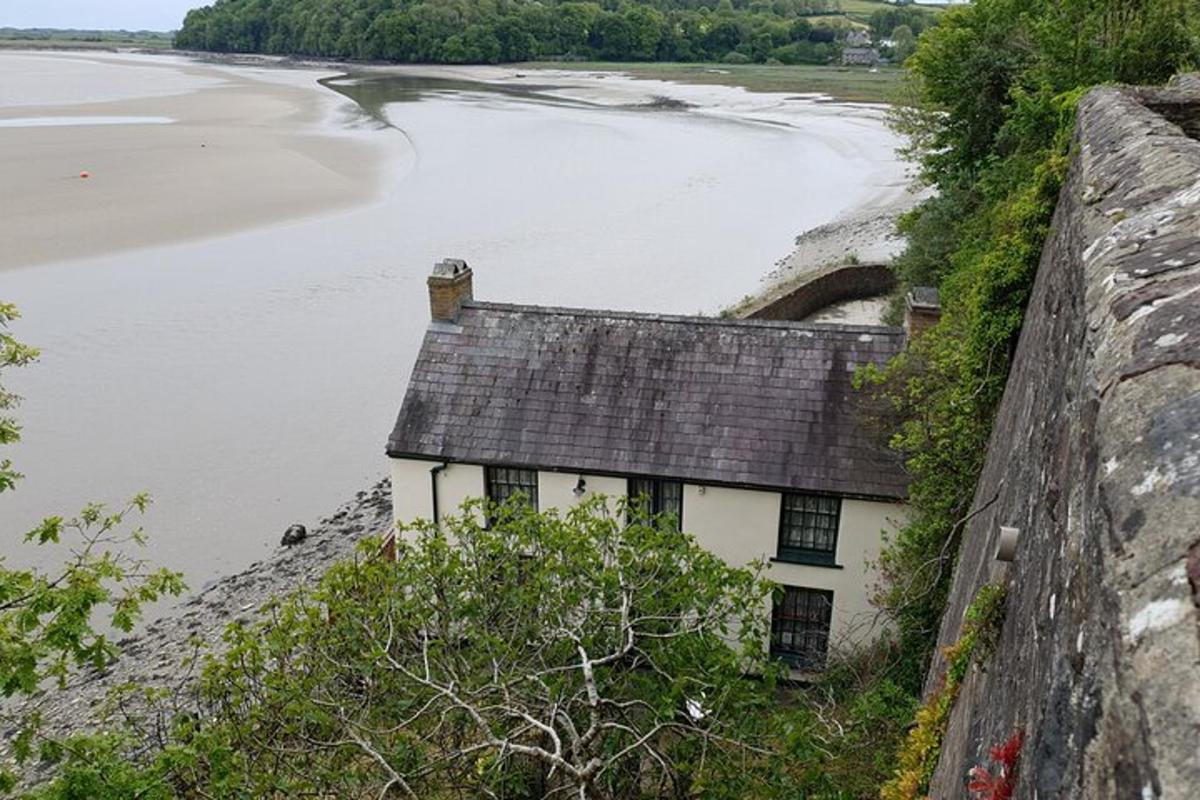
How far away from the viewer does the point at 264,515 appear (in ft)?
73.0

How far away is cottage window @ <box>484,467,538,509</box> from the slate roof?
331 mm

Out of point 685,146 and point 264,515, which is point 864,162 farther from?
point 264,515

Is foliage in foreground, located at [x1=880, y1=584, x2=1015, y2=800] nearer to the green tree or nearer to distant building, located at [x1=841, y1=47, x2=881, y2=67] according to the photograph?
the green tree

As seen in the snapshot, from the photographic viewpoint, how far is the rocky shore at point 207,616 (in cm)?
1614

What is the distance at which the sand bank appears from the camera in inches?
1699

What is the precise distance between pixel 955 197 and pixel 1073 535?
22.6 meters

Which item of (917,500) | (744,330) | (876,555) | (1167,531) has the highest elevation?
(1167,531)

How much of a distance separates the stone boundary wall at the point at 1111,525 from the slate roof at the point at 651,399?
30.9ft

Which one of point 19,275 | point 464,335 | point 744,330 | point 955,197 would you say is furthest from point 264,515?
point 19,275

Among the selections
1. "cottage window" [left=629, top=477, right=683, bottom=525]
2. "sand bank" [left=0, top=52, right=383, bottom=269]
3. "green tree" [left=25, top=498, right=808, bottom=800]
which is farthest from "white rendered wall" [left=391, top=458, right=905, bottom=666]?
"sand bank" [left=0, top=52, right=383, bottom=269]

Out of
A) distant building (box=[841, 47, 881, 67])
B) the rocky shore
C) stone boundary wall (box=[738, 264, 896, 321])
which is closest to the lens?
the rocky shore

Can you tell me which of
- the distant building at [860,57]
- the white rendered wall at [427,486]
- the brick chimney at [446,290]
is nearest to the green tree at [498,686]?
the white rendered wall at [427,486]

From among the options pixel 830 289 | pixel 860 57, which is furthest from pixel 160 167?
pixel 860 57

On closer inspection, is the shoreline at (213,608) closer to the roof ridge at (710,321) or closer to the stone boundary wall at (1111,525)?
the roof ridge at (710,321)
